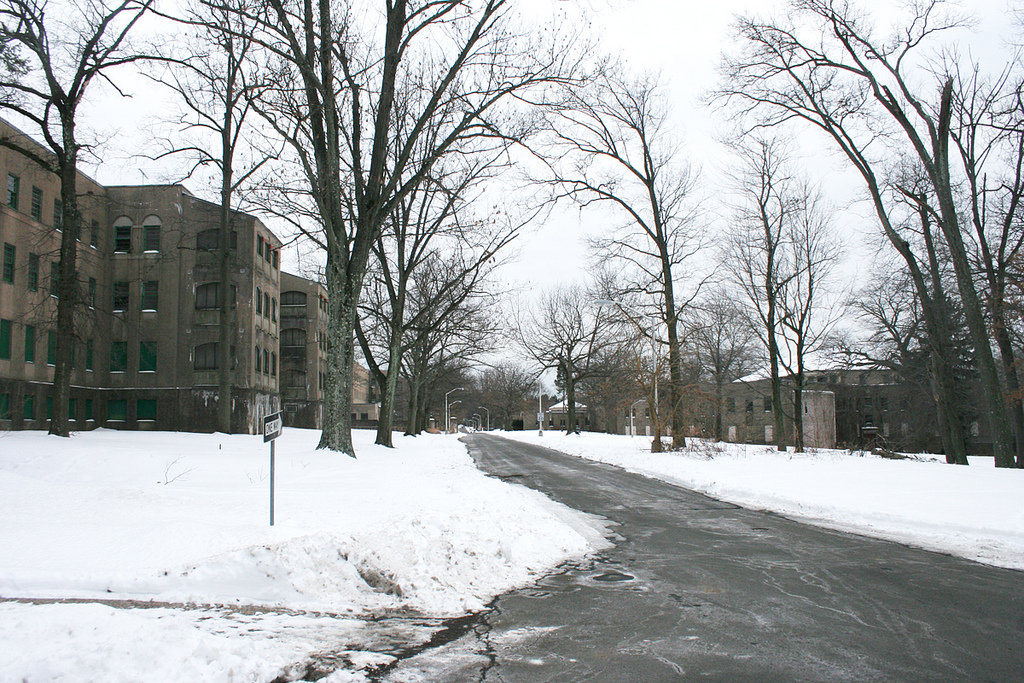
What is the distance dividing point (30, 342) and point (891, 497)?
33.3 metres

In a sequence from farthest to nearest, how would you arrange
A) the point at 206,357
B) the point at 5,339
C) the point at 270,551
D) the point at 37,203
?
the point at 206,357 < the point at 37,203 < the point at 5,339 < the point at 270,551

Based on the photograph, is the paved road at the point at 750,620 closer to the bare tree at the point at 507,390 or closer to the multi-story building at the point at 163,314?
the multi-story building at the point at 163,314

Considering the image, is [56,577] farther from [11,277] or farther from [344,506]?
[11,277]

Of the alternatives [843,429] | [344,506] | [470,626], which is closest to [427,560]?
[470,626]

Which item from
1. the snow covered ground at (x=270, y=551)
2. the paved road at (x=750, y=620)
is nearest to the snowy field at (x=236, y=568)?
the snow covered ground at (x=270, y=551)

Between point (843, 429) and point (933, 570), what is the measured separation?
248 ft

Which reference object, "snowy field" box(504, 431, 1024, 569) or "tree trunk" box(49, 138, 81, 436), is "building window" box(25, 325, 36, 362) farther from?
"snowy field" box(504, 431, 1024, 569)

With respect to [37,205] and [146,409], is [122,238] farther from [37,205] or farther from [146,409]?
[146,409]

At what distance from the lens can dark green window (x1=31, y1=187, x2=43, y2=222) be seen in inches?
1187

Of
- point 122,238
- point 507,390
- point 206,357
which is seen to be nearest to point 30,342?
point 122,238

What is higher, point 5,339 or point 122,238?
point 122,238

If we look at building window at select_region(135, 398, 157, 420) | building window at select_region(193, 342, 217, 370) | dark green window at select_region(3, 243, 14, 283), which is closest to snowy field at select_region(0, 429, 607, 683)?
dark green window at select_region(3, 243, 14, 283)

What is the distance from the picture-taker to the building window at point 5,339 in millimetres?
28016

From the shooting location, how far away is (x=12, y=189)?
94.1 feet
